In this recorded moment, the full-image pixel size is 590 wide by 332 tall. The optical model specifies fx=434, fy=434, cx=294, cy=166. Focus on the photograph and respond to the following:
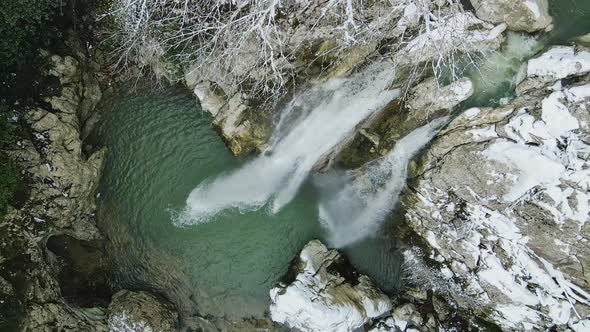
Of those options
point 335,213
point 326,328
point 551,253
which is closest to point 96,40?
point 335,213

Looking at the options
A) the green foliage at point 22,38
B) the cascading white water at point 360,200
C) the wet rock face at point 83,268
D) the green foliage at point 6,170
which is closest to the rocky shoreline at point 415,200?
the wet rock face at point 83,268

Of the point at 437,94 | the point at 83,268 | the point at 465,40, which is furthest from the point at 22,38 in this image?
the point at 465,40

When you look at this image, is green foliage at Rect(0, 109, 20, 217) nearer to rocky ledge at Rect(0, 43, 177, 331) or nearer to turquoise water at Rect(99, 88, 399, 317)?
rocky ledge at Rect(0, 43, 177, 331)

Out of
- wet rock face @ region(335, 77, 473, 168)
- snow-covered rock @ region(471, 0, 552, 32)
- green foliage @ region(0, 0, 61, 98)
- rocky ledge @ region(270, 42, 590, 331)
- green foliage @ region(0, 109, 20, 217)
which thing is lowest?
rocky ledge @ region(270, 42, 590, 331)

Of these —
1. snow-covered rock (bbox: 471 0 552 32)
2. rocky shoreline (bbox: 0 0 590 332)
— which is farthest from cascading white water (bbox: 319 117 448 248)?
snow-covered rock (bbox: 471 0 552 32)

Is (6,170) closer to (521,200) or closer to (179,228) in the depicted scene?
(179,228)
